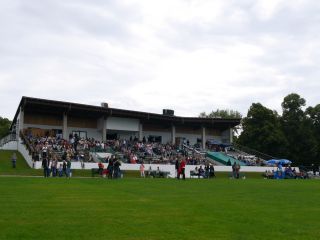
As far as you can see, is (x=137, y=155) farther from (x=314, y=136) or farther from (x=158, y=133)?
(x=314, y=136)

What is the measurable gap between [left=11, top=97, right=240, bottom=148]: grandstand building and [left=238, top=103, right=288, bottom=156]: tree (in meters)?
4.09

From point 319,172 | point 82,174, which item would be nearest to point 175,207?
point 82,174

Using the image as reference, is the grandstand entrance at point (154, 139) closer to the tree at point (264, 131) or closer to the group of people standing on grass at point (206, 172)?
the tree at point (264, 131)

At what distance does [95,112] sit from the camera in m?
59.4

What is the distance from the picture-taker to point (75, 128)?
200 ft

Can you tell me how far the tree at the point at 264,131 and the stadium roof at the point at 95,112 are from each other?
525 cm

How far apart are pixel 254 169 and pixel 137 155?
569 inches

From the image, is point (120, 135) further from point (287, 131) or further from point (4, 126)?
point (4, 126)

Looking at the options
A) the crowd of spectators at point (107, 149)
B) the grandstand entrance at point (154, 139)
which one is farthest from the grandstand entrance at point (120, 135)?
the grandstand entrance at point (154, 139)

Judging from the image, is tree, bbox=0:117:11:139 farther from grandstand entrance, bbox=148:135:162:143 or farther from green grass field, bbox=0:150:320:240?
green grass field, bbox=0:150:320:240

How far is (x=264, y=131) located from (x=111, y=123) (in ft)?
84.4

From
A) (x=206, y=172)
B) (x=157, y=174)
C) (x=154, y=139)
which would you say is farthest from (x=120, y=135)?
(x=206, y=172)

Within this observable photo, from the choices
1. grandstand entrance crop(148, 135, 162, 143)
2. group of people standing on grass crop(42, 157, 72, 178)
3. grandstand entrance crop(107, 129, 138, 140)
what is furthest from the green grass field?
grandstand entrance crop(148, 135, 162, 143)

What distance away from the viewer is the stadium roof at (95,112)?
54.1m
